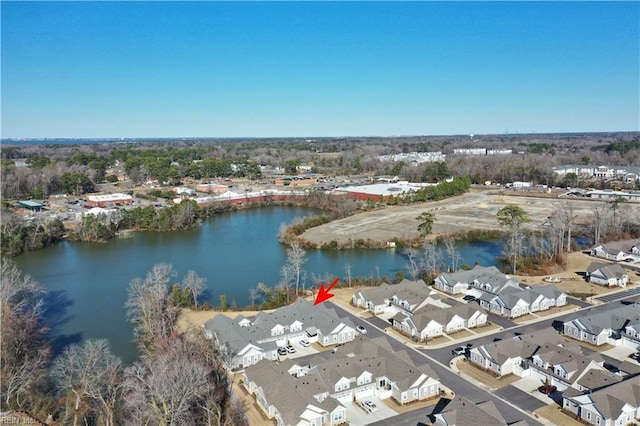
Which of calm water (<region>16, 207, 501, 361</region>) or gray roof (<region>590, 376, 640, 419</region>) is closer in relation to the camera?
gray roof (<region>590, 376, 640, 419</region>)

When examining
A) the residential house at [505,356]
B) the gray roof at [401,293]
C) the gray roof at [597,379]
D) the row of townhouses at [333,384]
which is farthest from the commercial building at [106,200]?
the gray roof at [597,379]

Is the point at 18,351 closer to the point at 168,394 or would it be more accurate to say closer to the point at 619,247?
the point at 168,394

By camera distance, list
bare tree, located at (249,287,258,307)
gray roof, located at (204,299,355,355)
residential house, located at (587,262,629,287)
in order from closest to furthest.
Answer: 1. gray roof, located at (204,299,355,355)
2. bare tree, located at (249,287,258,307)
3. residential house, located at (587,262,629,287)

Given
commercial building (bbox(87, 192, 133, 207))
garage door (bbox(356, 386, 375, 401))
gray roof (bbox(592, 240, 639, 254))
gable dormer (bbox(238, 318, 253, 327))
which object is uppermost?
commercial building (bbox(87, 192, 133, 207))

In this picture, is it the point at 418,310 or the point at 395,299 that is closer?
the point at 418,310

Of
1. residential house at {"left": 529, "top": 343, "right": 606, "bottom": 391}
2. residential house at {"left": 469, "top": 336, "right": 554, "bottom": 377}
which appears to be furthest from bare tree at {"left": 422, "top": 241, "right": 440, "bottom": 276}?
residential house at {"left": 529, "top": 343, "right": 606, "bottom": 391}

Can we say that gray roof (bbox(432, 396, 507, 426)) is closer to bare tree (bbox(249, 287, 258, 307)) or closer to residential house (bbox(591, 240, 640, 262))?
bare tree (bbox(249, 287, 258, 307))

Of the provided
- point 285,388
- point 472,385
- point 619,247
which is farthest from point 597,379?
point 619,247

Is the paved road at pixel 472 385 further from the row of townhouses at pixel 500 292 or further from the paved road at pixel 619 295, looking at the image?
the row of townhouses at pixel 500 292
